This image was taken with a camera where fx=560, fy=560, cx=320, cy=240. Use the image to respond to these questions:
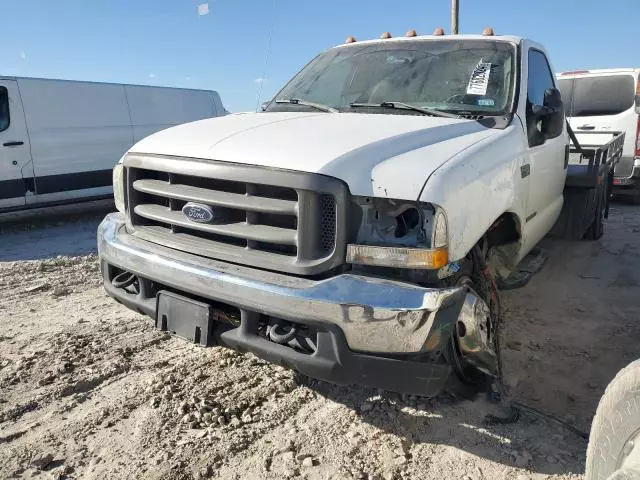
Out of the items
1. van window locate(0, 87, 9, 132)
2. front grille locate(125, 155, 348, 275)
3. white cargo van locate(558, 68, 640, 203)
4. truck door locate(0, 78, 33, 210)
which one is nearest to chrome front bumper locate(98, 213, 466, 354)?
front grille locate(125, 155, 348, 275)

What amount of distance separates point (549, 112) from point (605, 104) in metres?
6.37

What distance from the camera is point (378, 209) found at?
8.27 ft

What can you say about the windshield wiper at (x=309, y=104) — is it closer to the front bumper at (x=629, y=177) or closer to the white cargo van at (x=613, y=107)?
the white cargo van at (x=613, y=107)

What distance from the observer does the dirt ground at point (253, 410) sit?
2660mm

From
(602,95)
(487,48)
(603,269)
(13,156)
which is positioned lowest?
(603,269)

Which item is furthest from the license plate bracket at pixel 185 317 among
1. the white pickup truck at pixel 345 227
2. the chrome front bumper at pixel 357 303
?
the chrome front bumper at pixel 357 303

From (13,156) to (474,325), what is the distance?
7.80 metres

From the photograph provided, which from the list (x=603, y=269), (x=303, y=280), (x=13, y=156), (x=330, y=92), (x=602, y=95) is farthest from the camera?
(x=602, y=95)

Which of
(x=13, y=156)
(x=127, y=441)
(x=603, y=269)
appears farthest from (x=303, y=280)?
(x=13, y=156)

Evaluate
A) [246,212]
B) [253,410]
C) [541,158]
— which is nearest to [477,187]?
[246,212]

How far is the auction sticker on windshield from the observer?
362cm

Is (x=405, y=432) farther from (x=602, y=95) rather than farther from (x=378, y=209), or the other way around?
(x=602, y=95)

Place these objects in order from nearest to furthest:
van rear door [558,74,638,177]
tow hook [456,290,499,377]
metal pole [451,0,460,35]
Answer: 1. tow hook [456,290,499,377]
2. van rear door [558,74,638,177]
3. metal pole [451,0,460,35]

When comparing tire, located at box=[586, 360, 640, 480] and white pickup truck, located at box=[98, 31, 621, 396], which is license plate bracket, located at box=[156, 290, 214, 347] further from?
tire, located at box=[586, 360, 640, 480]
